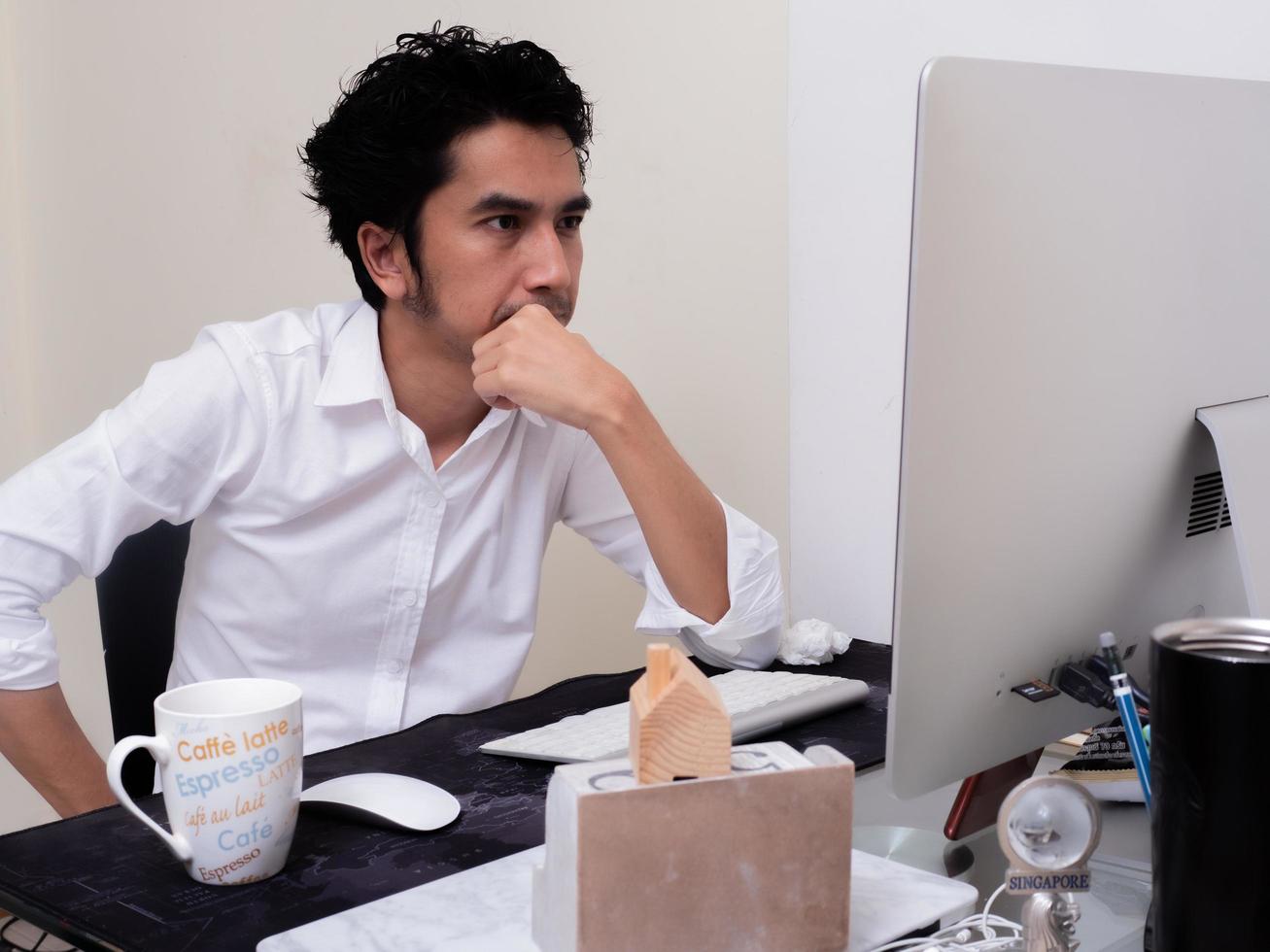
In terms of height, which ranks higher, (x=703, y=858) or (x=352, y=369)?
(x=352, y=369)

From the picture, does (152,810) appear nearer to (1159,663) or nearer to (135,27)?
(1159,663)

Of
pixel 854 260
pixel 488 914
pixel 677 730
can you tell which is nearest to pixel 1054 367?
pixel 677 730

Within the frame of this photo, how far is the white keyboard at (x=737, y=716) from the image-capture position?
939 millimetres

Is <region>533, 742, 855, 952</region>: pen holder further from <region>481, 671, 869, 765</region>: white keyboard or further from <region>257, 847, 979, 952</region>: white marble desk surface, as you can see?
<region>481, 671, 869, 765</region>: white keyboard

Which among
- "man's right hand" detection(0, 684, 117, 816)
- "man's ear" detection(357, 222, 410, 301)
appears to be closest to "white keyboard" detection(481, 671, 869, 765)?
"man's right hand" detection(0, 684, 117, 816)

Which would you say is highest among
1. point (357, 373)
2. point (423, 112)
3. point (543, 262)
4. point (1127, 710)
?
point (423, 112)

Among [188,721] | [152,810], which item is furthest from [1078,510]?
[152,810]

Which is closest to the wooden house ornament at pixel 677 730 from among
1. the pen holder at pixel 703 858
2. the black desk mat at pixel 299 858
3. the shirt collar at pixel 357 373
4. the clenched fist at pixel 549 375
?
the pen holder at pixel 703 858

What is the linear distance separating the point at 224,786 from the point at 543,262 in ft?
2.49

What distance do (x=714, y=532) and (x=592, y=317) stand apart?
67 centimetres

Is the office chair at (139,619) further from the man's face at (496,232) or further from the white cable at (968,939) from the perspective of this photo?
the white cable at (968,939)

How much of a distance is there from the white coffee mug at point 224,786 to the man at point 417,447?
21.4 inches

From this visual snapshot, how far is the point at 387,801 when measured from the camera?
84 cm

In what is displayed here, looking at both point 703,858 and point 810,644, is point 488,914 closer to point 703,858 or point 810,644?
point 703,858
